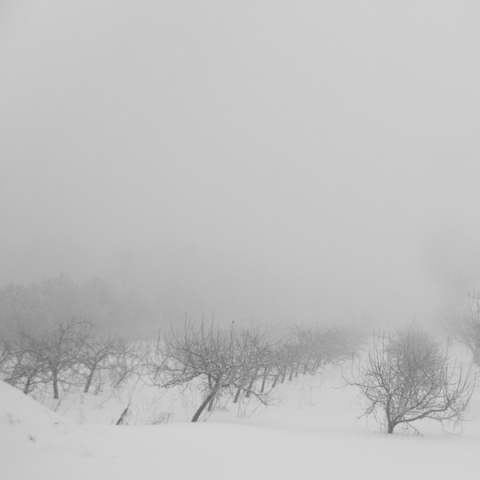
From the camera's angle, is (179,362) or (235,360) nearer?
(235,360)

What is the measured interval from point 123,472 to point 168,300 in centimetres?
9683

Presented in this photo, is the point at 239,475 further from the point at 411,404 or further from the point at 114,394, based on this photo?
the point at 114,394

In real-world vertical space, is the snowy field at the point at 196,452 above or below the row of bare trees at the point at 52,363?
above

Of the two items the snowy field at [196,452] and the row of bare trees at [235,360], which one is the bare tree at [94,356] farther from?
the snowy field at [196,452]

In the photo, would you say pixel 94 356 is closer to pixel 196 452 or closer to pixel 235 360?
pixel 235 360

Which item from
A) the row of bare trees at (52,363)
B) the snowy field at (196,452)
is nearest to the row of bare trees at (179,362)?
the row of bare trees at (52,363)

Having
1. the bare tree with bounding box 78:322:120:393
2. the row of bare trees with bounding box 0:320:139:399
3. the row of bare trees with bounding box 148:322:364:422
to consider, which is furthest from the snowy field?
the bare tree with bounding box 78:322:120:393

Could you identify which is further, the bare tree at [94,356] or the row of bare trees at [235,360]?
the bare tree at [94,356]

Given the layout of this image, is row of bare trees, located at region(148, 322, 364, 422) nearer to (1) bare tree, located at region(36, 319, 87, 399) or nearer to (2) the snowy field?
(2) the snowy field

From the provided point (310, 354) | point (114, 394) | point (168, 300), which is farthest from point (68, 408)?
point (168, 300)

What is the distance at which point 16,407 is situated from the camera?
5121 millimetres

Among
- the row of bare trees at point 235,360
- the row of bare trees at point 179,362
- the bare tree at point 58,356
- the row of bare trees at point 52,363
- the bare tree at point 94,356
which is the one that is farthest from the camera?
the bare tree at point 94,356

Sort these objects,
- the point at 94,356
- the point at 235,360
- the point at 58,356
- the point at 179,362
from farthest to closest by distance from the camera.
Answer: the point at 94,356
the point at 179,362
the point at 58,356
the point at 235,360

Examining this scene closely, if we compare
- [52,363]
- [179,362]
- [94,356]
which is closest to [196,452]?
[179,362]
